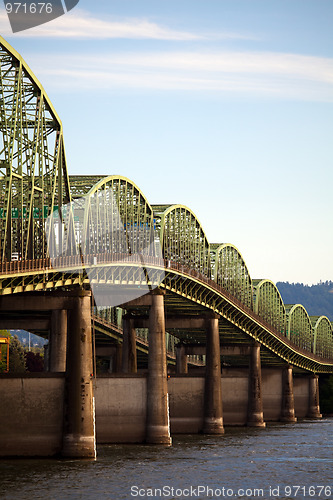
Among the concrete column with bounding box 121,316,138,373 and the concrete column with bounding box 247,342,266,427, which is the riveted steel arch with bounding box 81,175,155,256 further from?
the concrete column with bounding box 247,342,266,427

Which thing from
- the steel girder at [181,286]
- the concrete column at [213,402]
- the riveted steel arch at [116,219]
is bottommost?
the concrete column at [213,402]

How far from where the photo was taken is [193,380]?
100 meters

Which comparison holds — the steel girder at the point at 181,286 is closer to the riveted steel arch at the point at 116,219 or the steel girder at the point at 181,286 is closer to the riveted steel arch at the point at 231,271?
the riveted steel arch at the point at 116,219

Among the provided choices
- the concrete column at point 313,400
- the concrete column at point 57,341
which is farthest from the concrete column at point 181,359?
the concrete column at point 57,341

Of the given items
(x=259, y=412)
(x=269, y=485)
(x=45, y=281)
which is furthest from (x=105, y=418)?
(x=259, y=412)

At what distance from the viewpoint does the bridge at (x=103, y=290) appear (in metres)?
65.9

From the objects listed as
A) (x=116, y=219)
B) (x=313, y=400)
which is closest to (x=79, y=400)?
(x=116, y=219)

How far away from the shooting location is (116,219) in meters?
95.7

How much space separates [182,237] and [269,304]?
65.9 metres

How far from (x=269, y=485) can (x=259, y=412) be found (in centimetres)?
6538

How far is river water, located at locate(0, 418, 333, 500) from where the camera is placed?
51938mm

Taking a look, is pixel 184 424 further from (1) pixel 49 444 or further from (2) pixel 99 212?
(1) pixel 49 444

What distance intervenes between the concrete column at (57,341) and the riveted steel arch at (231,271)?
198ft

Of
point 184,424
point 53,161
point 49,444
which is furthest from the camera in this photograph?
point 184,424
